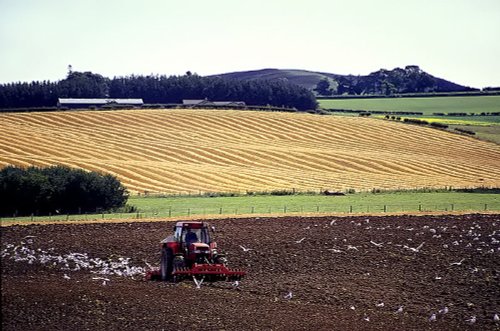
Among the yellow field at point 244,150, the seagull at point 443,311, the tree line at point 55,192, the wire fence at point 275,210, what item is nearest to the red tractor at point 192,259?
the seagull at point 443,311

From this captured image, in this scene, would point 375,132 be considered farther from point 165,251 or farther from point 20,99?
point 165,251

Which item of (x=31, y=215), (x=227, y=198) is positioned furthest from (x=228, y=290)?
(x=227, y=198)

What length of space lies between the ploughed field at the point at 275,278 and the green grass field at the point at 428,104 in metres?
90.1

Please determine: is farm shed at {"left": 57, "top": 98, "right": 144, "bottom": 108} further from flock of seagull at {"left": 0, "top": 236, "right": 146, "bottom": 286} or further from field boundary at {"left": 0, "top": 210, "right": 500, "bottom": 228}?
flock of seagull at {"left": 0, "top": 236, "right": 146, "bottom": 286}

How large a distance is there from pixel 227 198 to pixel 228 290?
3036 cm

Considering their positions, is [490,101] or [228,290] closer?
[228,290]

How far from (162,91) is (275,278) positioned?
112218 millimetres

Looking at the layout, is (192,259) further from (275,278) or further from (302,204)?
(302,204)

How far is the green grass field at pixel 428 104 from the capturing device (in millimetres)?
132150

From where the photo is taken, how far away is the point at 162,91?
13950cm

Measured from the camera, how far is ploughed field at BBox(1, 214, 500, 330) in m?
22.6

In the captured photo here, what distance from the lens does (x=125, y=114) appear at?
99.0 meters

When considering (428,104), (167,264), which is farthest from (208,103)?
(167,264)

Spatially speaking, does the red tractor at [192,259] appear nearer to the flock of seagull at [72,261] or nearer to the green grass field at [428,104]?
the flock of seagull at [72,261]
